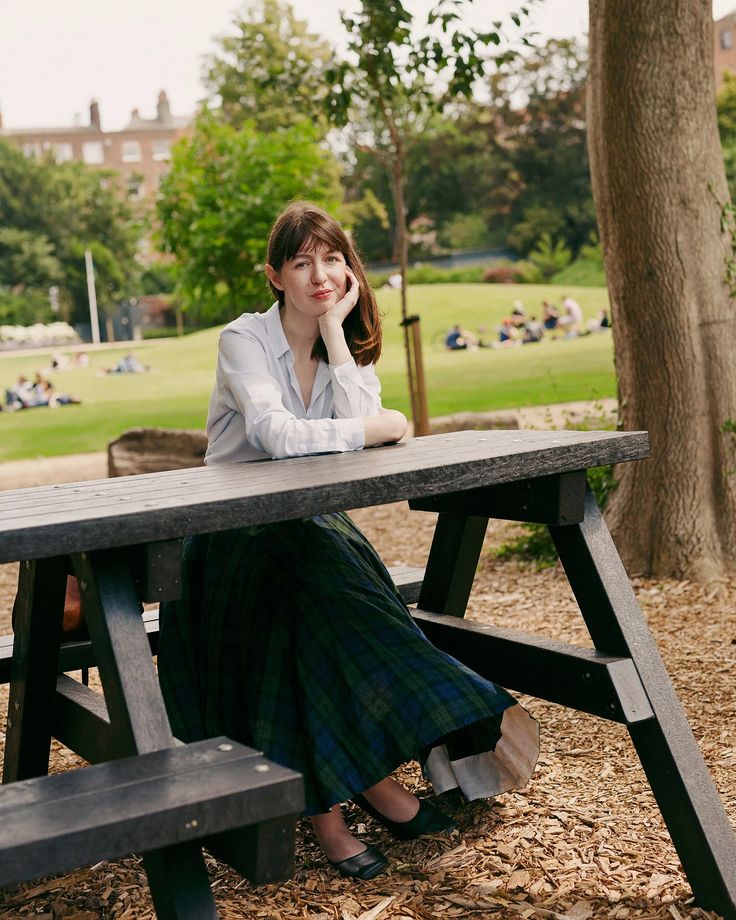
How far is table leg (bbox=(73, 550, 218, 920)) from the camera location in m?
1.71

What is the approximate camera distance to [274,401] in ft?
8.66

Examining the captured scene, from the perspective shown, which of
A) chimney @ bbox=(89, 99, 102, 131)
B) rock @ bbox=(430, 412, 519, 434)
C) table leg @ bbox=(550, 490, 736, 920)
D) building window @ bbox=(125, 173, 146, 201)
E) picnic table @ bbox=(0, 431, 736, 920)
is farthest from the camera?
chimney @ bbox=(89, 99, 102, 131)

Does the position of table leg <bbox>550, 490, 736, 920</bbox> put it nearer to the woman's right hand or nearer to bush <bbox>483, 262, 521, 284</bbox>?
the woman's right hand

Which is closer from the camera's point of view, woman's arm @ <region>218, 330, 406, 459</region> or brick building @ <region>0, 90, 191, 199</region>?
woman's arm @ <region>218, 330, 406, 459</region>

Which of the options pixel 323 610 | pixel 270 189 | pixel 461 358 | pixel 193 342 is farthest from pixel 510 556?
pixel 193 342

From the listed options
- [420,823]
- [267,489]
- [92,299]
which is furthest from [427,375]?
[92,299]

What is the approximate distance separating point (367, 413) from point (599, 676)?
3.17 feet

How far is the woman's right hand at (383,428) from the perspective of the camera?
2.64m

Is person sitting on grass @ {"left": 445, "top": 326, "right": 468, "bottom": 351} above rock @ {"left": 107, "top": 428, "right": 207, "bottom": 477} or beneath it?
above

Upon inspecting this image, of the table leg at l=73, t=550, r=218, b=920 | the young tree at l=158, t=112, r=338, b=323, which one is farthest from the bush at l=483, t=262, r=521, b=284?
the table leg at l=73, t=550, r=218, b=920

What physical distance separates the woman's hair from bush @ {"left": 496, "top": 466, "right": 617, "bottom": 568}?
2305 mm

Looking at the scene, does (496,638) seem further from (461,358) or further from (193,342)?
(193,342)

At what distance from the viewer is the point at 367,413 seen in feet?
9.37

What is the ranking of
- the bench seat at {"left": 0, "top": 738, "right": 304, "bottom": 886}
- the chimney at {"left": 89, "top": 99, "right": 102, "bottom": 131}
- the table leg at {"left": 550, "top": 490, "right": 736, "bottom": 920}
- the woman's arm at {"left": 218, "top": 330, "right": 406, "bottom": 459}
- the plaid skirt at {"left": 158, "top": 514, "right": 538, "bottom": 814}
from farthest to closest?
the chimney at {"left": 89, "top": 99, "right": 102, "bottom": 131}, the woman's arm at {"left": 218, "top": 330, "right": 406, "bottom": 459}, the plaid skirt at {"left": 158, "top": 514, "right": 538, "bottom": 814}, the table leg at {"left": 550, "top": 490, "right": 736, "bottom": 920}, the bench seat at {"left": 0, "top": 738, "right": 304, "bottom": 886}
